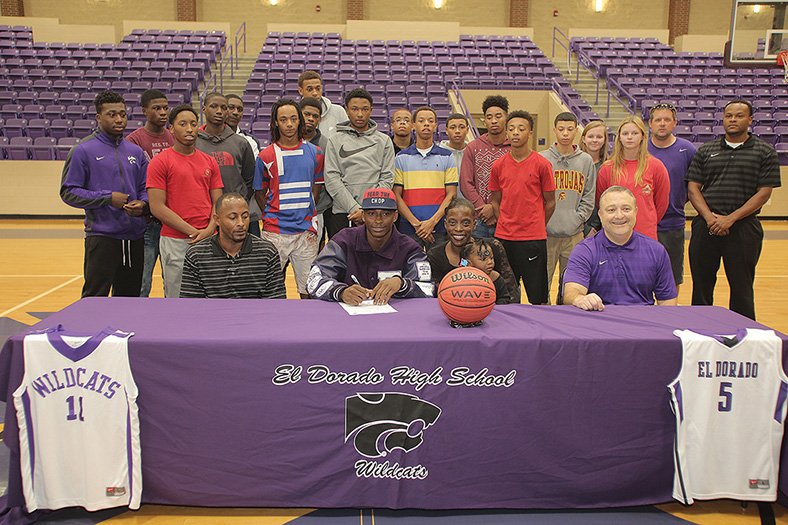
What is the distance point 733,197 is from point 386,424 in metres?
3.18

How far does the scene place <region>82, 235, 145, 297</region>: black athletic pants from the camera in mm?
4312

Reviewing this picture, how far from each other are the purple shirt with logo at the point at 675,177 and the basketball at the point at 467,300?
2.48 m

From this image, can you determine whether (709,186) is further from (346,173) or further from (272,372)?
(272,372)

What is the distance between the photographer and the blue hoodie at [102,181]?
4230mm

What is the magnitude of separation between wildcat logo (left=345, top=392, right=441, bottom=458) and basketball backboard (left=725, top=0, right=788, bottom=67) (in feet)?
26.9

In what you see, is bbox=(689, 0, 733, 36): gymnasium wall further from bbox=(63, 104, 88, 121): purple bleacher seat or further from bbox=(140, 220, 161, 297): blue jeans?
bbox=(140, 220, 161, 297): blue jeans

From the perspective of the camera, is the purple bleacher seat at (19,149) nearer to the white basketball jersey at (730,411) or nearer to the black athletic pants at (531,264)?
the black athletic pants at (531,264)

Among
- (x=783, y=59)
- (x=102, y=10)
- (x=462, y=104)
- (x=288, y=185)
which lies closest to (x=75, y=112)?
(x=462, y=104)

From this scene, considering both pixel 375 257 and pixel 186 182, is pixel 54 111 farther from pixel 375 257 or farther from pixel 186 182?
pixel 375 257

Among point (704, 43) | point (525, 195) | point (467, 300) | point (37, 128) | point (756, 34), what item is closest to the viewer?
point (467, 300)

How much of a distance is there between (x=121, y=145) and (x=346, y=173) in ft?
4.98

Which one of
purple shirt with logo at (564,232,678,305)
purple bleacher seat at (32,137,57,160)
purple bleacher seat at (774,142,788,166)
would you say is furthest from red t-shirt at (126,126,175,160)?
purple bleacher seat at (774,142,788,166)

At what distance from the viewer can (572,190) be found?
471cm

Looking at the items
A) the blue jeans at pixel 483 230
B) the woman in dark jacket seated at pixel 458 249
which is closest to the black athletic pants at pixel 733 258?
the blue jeans at pixel 483 230
